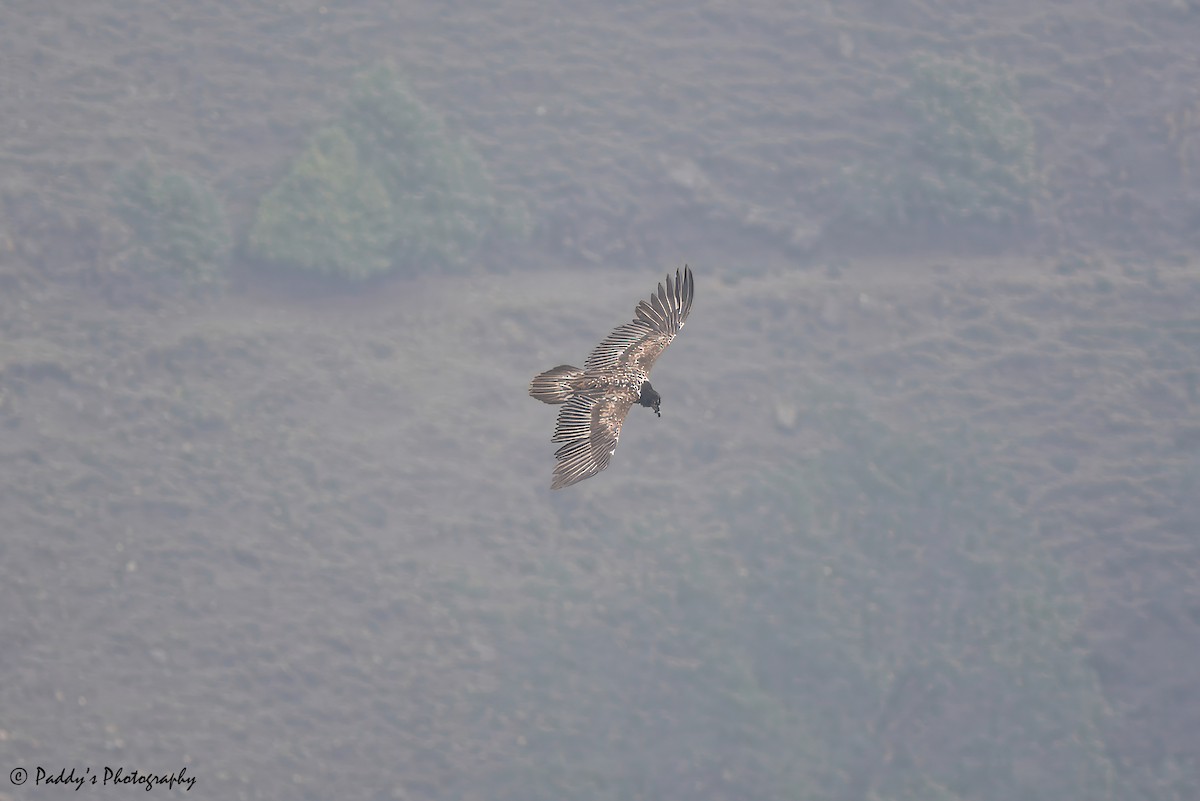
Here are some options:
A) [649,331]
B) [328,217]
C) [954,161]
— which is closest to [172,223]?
[328,217]

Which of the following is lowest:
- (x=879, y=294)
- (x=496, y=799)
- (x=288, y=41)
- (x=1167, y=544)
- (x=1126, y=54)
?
(x=496, y=799)

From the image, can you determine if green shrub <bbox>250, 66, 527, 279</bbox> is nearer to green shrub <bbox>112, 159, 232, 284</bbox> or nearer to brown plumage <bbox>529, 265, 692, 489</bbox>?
green shrub <bbox>112, 159, 232, 284</bbox>

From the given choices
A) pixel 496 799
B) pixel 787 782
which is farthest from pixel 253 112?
pixel 787 782

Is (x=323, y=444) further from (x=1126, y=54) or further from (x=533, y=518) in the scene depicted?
(x=1126, y=54)

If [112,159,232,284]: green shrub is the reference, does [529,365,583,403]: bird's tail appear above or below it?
above

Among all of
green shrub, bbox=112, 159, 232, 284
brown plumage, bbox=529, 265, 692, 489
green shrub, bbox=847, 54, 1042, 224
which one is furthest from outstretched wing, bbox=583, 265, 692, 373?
green shrub, bbox=847, 54, 1042, 224

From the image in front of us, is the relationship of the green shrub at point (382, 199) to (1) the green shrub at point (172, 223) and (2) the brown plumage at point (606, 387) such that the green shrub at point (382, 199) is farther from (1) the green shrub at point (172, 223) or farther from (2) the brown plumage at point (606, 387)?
(2) the brown plumage at point (606, 387)
